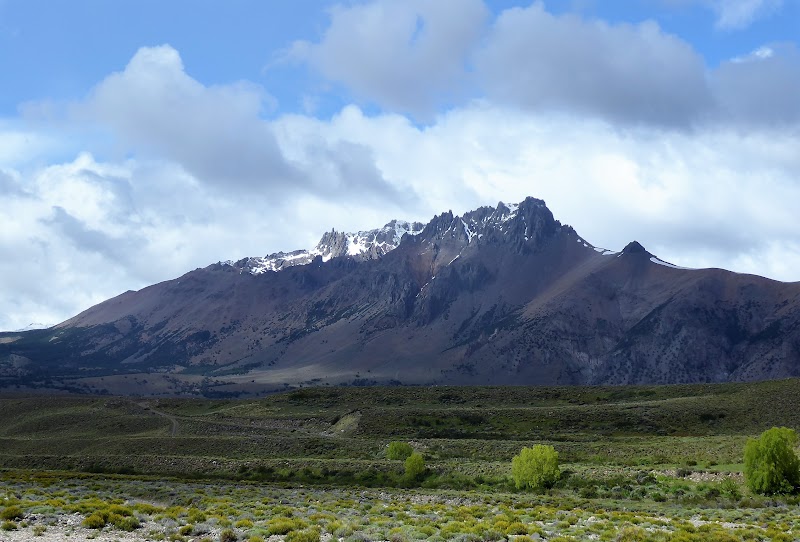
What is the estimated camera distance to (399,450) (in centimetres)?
7969

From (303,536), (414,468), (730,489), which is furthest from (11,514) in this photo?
(730,489)

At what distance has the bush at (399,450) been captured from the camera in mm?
79338

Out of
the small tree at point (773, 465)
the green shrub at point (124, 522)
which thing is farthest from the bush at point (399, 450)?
the green shrub at point (124, 522)

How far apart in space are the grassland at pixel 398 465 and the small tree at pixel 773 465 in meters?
1.78

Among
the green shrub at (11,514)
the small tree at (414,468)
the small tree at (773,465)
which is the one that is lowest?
the small tree at (414,468)

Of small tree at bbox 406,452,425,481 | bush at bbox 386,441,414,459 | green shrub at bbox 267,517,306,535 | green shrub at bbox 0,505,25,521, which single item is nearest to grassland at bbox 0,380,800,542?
green shrub at bbox 267,517,306,535

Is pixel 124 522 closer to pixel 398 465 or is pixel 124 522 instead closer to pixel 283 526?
pixel 283 526

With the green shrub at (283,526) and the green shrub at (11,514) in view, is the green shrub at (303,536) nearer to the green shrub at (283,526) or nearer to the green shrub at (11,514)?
the green shrub at (283,526)

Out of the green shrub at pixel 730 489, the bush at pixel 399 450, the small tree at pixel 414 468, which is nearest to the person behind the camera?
the green shrub at pixel 730 489

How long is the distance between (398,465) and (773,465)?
3551 centimetres

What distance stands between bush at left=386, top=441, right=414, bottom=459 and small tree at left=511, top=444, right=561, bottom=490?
21.3 meters

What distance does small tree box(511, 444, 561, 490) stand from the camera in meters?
58.9

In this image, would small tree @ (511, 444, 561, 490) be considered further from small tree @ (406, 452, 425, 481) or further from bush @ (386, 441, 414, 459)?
bush @ (386, 441, 414, 459)

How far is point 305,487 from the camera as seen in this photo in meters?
62.2
